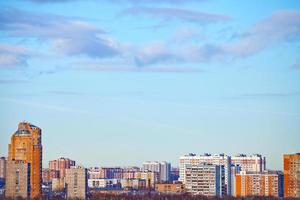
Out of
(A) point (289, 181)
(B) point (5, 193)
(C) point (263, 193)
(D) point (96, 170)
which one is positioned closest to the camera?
(B) point (5, 193)

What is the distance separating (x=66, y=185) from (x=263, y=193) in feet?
23.8

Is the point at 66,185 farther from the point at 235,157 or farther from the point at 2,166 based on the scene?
the point at 235,157

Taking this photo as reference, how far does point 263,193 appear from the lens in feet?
119

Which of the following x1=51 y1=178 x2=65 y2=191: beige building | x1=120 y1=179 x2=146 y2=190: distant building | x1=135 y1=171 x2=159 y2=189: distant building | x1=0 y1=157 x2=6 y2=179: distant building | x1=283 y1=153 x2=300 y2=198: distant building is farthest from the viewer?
x1=135 y1=171 x2=159 y2=189: distant building

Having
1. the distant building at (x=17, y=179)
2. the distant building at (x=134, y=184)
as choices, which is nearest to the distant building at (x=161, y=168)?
the distant building at (x=134, y=184)

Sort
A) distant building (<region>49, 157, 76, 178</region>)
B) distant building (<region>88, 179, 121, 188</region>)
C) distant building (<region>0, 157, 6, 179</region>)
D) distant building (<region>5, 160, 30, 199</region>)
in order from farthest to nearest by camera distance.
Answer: distant building (<region>49, 157, 76, 178</region>)
distant building (<region>88, 179, 121, 188</region>)
distant building (<region>0, 157, 6, 179</region>)
distant building (<region>5, 160, 30, 199</region>)

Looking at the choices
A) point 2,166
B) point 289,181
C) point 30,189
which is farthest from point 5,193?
point 289,181

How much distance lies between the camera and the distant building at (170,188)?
120 feet

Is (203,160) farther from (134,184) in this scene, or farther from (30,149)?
(30,149)

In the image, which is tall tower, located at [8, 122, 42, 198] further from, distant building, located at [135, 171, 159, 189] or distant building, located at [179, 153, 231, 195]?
distant building, located at [179, 153, 231, 195]

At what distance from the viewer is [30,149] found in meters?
31.5

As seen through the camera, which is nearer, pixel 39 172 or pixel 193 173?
pixel 39 172

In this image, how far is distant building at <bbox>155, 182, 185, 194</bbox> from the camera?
3656cm

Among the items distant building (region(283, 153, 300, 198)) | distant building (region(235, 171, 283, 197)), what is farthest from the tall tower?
distant building (region(235, 171, 283, 197))
